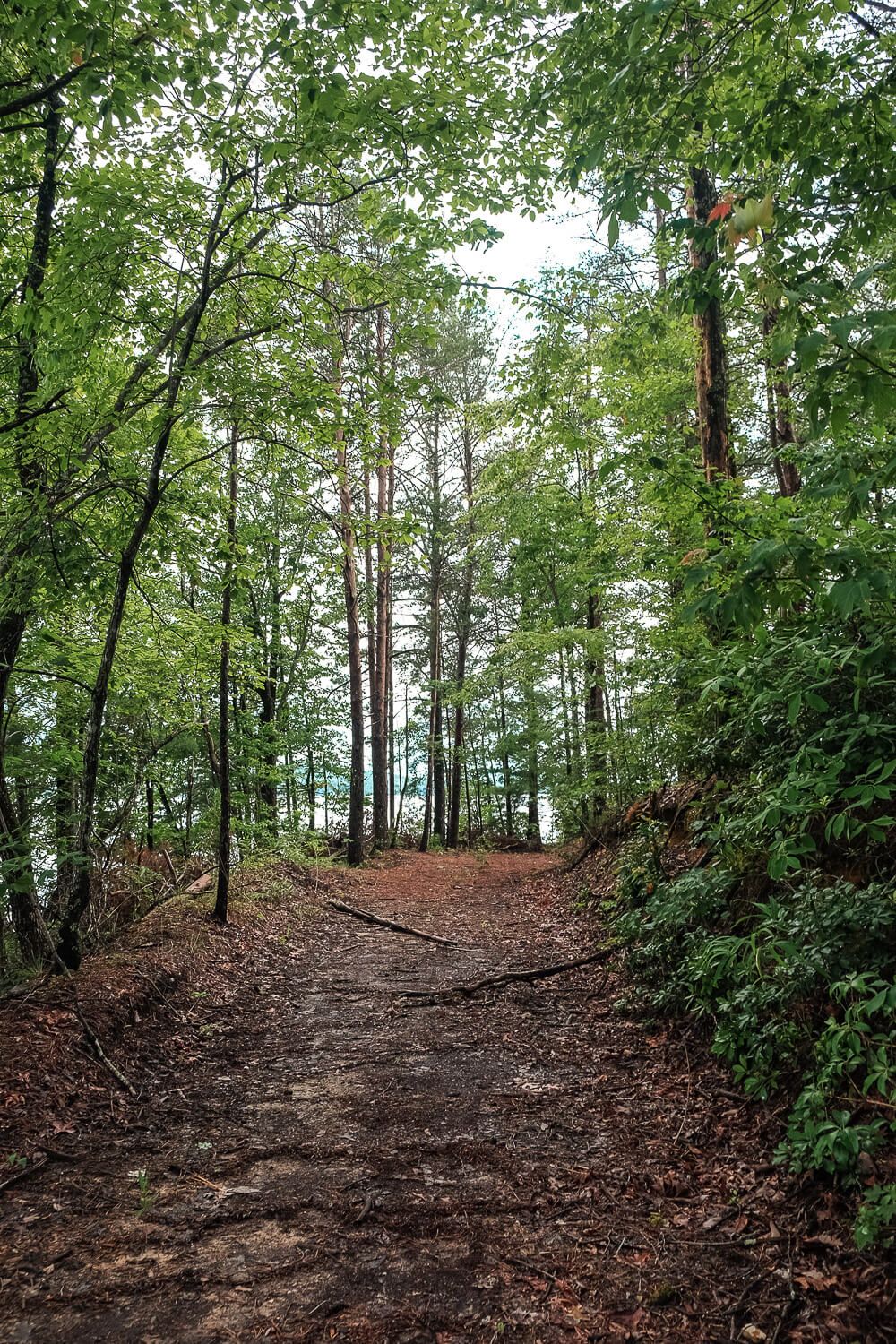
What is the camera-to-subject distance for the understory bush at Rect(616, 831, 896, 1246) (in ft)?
9.18

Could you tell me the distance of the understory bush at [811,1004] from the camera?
2799 mm

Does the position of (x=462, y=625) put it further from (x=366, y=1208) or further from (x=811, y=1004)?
(x=366, y=1208)

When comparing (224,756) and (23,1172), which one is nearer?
(23,1172)

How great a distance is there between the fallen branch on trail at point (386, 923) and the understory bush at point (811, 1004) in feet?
13.5

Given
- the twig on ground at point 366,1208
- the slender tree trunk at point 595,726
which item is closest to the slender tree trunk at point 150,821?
the slender tree trunk at point 595,726

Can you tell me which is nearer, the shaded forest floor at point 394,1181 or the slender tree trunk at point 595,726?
the shaded forest floor at point 394,1181

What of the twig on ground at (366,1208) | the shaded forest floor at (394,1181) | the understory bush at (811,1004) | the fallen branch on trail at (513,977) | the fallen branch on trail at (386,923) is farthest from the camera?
the fallen branch on trail at (386,923)

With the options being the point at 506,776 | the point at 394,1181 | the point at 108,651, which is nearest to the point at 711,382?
the point at 108,651

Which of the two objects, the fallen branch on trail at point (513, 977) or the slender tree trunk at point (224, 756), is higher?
the slender tree trunk at point (224, 756)

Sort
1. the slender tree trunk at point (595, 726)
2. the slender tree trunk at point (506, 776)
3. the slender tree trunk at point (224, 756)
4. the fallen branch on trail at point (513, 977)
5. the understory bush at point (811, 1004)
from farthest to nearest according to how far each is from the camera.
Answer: the slender tree trunk at point (506, 776) < the slender tree trunk at point (595, 726) < the slender tree trunk at point (224, 756) < the fallen branch on trail at point (513, 977) < the understory bush at point (811, 1004)

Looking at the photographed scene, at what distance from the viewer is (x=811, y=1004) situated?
351 cm

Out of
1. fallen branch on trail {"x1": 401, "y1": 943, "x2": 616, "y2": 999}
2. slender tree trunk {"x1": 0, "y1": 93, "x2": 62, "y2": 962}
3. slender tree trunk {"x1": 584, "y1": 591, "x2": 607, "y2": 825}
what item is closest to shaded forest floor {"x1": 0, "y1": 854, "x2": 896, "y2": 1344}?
fallen branch on trail {"x1": 401, "y1": 943, "x2": 616, "y2": 999}

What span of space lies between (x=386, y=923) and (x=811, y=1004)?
7.04 m

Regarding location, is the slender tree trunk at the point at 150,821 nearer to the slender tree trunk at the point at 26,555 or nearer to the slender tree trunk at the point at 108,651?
the slender tree trunk at the point at 26,555
